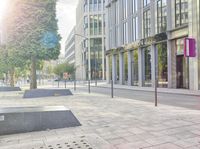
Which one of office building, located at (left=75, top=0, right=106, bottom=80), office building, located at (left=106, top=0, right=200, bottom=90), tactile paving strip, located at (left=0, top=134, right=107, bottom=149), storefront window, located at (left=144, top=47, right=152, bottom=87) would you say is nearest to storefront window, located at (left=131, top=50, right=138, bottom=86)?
office building, located at (left=106, top=0, right=200, bottom=90)

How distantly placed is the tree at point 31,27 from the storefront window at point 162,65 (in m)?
12.3

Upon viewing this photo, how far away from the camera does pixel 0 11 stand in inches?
953

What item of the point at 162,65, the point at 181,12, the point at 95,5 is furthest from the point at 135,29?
the point at 95,5

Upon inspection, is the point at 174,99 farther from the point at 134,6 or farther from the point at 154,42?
the point at 134,6

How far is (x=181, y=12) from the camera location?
26.0 m

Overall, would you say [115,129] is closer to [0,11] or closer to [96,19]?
[0,11]

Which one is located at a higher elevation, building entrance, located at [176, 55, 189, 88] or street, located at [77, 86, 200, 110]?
building entrance, located at [176, 55, 189, 88]

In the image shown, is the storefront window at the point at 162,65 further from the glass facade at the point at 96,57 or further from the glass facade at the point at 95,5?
the glass facade at the point at 95,5

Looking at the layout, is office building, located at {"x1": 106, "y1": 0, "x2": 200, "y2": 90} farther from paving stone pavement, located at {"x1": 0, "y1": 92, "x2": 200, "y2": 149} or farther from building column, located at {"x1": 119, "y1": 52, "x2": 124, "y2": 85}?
paving stone pavement, located at {"x1": 0, "y1": 92, "x2": 200, "y2": 149}

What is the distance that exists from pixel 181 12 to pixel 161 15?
12.0ft

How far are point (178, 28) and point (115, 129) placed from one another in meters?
21.1

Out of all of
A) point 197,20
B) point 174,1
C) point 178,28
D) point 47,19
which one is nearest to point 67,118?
point 47,19

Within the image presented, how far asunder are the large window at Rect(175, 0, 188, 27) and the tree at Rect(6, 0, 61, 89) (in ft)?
38.6

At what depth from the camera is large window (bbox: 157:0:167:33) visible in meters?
28.8
